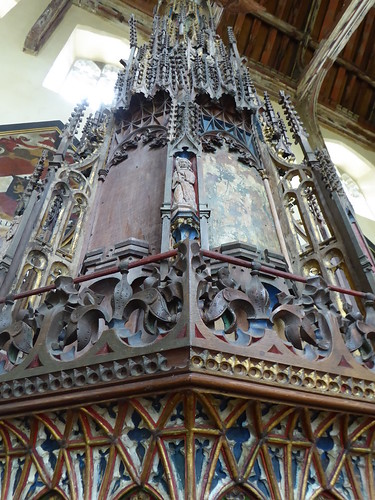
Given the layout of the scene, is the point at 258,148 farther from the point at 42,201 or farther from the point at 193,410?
the point at 193,410

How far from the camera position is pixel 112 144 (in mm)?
6066

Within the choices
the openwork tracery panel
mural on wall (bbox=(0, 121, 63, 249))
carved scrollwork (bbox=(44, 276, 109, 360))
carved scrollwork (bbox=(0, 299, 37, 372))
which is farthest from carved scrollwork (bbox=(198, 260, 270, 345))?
mural on wall (bbox=(0, 121, 63, 249))

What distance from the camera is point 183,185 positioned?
14.0ft

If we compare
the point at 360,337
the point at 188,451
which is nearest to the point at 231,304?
the point at 188,451

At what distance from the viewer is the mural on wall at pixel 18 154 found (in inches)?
292

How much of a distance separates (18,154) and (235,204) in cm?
548

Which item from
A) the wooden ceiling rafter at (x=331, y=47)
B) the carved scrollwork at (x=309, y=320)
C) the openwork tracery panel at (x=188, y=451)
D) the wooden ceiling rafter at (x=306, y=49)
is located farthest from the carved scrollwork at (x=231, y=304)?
the wooden ceiling rafter at (x=306, y=49)

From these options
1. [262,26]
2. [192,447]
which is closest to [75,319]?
[192,447]

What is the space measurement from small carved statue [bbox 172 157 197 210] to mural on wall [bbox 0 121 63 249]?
13.0ft

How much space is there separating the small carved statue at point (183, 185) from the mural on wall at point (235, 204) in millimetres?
356

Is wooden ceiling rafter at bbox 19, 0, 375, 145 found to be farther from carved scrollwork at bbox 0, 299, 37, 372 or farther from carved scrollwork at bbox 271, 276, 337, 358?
carved scrollwork at bbox 0, 299, 37, 372

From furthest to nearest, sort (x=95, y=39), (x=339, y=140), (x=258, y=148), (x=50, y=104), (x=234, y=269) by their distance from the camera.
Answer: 1. (x=339, y=140)
2. (x=95, y=39)
3. (x=50, y=104)
4. (x=258, y=148)
5. (x=234, y=269)

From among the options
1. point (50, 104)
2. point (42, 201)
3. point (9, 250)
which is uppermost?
point (50, 104)

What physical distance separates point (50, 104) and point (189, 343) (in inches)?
355
